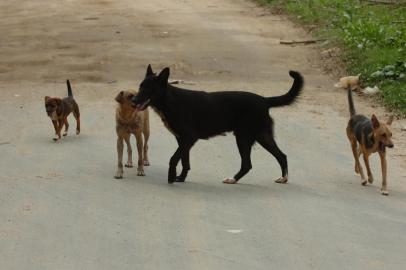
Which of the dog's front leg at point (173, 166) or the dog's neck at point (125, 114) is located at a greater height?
the dog's neck at point (125, 114)

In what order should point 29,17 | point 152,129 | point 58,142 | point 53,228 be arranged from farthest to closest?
point 29,17 → point 152,129 → point 58,142 → point 53,228

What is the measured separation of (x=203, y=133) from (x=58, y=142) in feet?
8.85

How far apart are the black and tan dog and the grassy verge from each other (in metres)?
3.60

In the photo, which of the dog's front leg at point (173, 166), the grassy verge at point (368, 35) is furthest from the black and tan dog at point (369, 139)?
the grassy verge at point (368, 35)

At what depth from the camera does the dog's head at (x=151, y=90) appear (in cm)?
955

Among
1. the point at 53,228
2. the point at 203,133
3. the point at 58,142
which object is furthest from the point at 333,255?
the point at 58,142

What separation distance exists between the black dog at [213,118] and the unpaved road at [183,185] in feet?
1.00

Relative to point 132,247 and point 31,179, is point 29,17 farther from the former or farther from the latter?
point 132,247

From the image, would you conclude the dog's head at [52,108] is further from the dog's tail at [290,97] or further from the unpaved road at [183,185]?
the dog's tail at [290,97]

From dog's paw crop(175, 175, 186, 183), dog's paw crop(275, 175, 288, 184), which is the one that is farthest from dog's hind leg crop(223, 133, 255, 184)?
dog's paw crop(175, 175, 186, 183)

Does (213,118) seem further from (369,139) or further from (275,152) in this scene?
(369,139)

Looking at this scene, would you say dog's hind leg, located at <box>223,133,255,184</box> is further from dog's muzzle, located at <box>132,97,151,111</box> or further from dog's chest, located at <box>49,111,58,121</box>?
dog's chest, located at <box>49,111,58,121</box>

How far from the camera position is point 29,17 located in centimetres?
2402

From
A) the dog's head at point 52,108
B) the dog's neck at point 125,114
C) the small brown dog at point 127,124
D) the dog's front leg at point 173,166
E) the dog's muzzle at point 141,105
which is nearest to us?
the dog's muzzle at point 141,105
